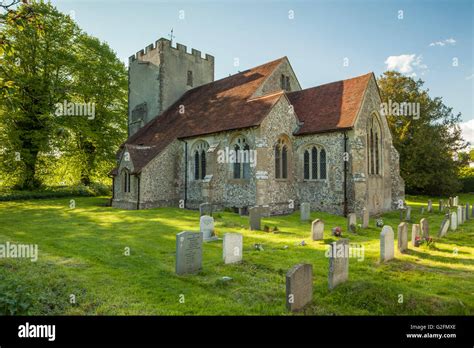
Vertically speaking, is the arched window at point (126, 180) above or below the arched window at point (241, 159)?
below

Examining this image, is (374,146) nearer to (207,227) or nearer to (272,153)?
(272,153)

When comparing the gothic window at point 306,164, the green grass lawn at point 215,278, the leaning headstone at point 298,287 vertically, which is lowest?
the green grass lawn at point 215,278

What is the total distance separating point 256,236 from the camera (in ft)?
37.5

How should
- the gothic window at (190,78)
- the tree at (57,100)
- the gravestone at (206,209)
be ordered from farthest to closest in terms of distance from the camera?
the gothic window at (190,78) < the tree at (57,100) < the gravestone at (206,209)

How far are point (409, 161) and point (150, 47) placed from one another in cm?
2799

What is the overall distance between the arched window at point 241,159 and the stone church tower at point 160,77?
38.5ft

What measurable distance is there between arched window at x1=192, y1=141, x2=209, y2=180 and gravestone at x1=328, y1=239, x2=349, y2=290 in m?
14.2

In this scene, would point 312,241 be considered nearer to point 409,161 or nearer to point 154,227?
point 154,227

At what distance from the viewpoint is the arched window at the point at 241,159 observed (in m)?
17.4

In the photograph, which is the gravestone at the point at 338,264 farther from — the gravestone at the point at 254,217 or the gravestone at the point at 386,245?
the gravestone at the point at 254,217

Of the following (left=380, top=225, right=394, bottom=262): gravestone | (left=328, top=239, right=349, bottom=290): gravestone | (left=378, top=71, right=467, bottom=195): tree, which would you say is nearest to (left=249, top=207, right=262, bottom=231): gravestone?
(left=380, top=225, right=394, bottom=262): gravestone

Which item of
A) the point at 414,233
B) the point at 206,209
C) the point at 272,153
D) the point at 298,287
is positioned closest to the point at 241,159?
the point at 272,153

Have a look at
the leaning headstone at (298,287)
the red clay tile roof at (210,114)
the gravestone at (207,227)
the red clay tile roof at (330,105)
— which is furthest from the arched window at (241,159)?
the leaning headstone at (298,287)
